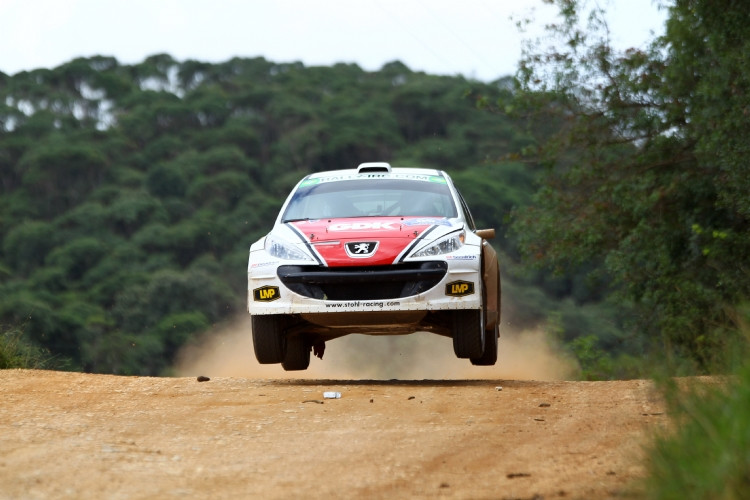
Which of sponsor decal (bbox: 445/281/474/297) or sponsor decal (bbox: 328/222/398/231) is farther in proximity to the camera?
sponsor decal (bbox: 328/222/398/231)

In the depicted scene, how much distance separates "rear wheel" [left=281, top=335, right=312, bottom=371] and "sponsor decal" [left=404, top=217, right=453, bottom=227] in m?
1.63

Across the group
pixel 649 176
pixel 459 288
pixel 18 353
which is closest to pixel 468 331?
pixel 459 288

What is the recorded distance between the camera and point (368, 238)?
952 centimetres

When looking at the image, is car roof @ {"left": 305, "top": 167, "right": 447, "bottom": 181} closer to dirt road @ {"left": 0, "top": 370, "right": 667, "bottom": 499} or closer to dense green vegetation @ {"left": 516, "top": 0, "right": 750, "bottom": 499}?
dirt road @ {"left": 0, "top": 370, "right": 667, "bottom": 499}

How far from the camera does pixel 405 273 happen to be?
9352mm

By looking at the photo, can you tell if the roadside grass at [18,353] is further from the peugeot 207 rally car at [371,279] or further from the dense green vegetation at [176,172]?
the dense green vegetation at [176,172]

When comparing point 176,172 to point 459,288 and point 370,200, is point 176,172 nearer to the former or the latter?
point 370,200

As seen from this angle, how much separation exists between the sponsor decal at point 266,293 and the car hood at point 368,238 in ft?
1.40

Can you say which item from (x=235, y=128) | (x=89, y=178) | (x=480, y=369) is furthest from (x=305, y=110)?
(x=480, y=369)

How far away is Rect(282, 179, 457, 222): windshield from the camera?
10.7 metres

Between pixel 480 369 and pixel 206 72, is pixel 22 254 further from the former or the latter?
pixel 480 369

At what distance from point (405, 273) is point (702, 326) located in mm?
10172

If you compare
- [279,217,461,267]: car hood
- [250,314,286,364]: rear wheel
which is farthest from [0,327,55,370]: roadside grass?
[279,217,461,267]: car hood

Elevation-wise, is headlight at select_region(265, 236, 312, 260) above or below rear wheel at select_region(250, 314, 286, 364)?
above
